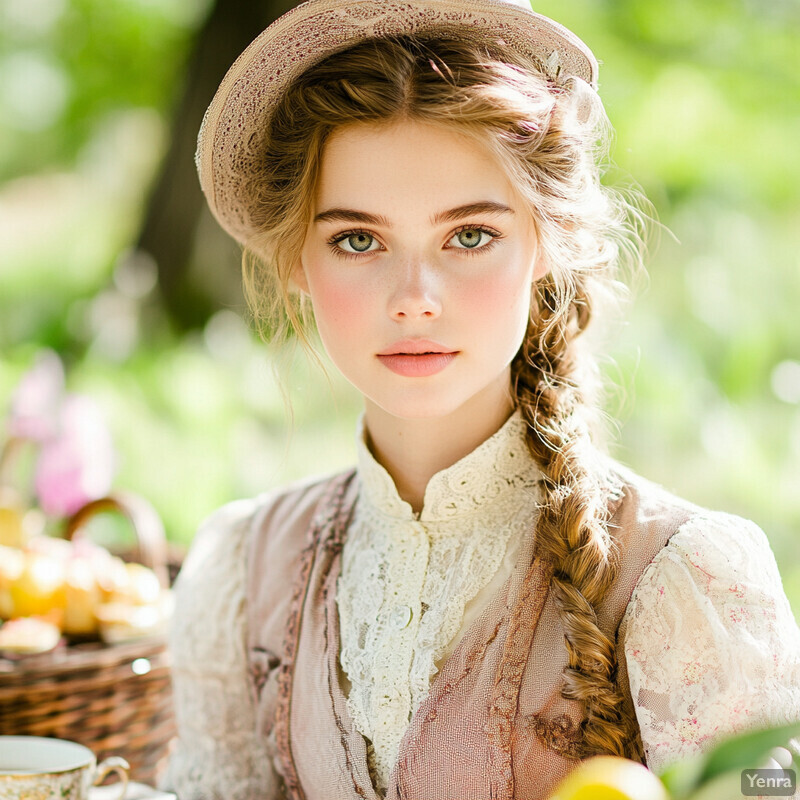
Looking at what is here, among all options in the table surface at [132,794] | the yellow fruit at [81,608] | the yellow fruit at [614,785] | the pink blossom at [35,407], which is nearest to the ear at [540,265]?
the yellow fruit at [614,785]

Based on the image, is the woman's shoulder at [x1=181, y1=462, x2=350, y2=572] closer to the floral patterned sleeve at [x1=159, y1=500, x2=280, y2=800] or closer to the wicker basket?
the floral patterned sleeve at [x1=159, y1=500, x2=280, y2=800]

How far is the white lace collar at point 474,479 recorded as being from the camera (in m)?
1.21

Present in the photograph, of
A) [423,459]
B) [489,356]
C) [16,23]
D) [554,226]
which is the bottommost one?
[423,459]

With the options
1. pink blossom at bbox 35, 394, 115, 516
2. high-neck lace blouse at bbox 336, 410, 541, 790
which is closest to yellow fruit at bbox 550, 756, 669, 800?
high-neck lace blouse at bbox 336, 410, 541, 790

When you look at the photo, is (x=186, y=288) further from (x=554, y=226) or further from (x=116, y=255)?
(x=554, y=226)

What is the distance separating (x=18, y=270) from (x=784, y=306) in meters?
3.21

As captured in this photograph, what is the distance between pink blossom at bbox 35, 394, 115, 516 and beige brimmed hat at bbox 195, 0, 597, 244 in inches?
38.6

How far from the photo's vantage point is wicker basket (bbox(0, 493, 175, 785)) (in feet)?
4.58

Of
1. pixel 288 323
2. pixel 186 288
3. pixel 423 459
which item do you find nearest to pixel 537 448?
pixel 423 459

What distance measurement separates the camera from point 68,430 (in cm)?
209

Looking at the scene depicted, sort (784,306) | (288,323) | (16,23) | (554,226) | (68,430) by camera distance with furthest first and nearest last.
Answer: (16,23)
(784,306)
(68,430)
(288,323)
(554,226)

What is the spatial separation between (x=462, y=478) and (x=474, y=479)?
0.02 meters

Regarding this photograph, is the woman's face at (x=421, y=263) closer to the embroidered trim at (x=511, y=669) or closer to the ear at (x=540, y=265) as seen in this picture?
the ear at (x=540, y=265)

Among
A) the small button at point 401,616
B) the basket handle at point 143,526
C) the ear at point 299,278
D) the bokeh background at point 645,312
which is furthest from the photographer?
the bokeh background at point 645,312
